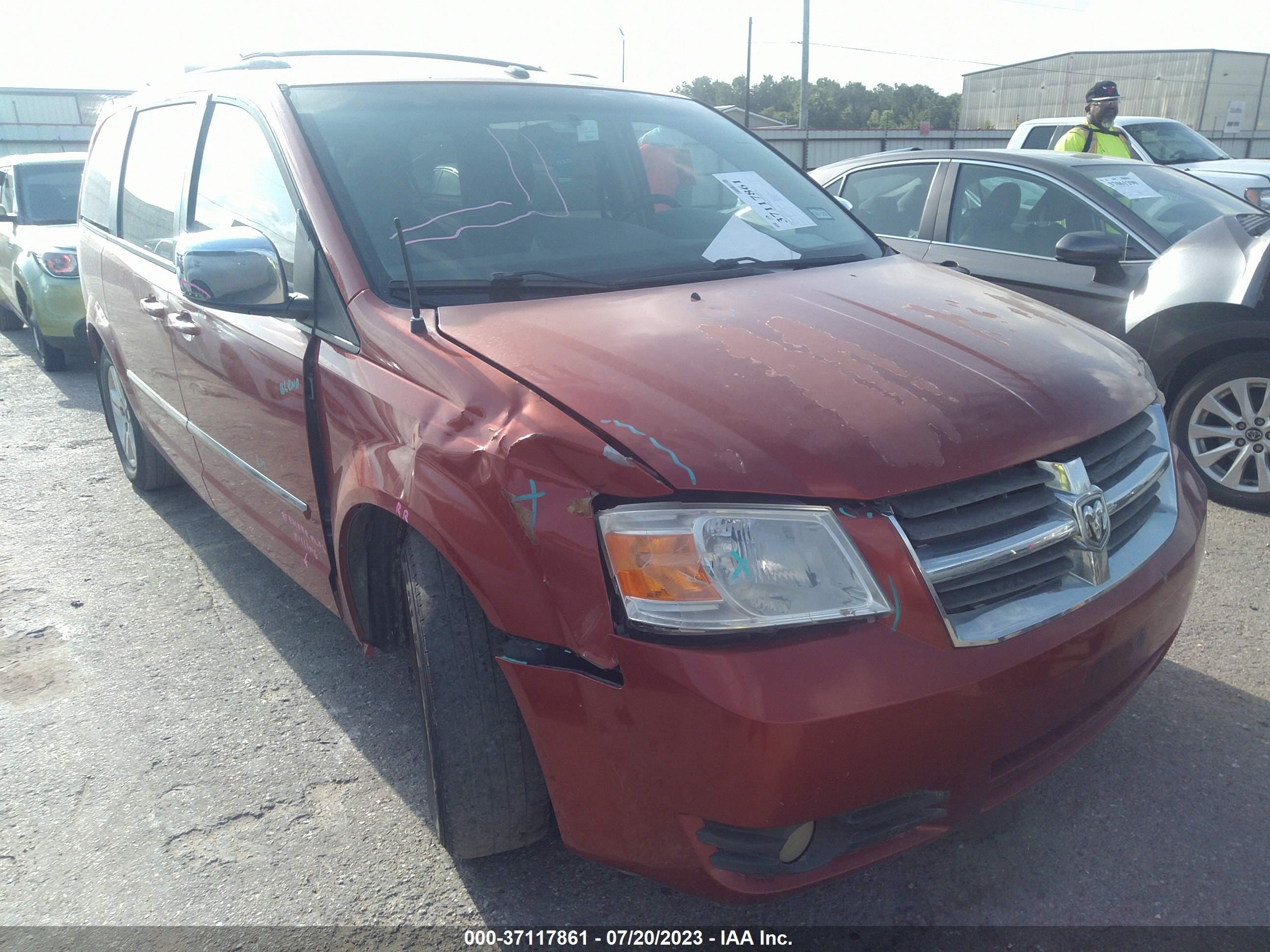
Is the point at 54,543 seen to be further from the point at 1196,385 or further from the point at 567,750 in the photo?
the point at 1196,385

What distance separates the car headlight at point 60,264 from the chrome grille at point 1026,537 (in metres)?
7.49

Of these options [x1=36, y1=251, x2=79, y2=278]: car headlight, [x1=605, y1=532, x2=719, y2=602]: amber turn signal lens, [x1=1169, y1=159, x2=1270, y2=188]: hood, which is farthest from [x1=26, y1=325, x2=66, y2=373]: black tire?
[x1=1169, y1=159, x2=1270, y2=188]: hood

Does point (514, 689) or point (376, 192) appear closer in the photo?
point (514, 689)

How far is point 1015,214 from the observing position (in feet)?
16.0

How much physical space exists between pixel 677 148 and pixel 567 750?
212 cm

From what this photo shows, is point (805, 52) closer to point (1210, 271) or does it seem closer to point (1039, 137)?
point (1039, 137)

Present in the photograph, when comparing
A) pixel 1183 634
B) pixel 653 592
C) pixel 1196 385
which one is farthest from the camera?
pixel 1196 385

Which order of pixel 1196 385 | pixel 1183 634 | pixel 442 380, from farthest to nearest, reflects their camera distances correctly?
pixel 1196 385, pixel 1183 634, pixel 442 380

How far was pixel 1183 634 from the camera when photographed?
312 cm

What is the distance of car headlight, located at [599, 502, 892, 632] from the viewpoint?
1.61 meters

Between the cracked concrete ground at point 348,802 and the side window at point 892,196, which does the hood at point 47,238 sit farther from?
the side window at point 892,196

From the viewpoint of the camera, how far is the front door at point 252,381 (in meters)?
2.50

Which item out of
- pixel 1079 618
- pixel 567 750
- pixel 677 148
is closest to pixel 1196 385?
pixel 677 148

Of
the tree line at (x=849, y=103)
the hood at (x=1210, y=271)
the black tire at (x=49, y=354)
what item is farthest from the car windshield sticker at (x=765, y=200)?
the tree line at (x=849, y=103)
